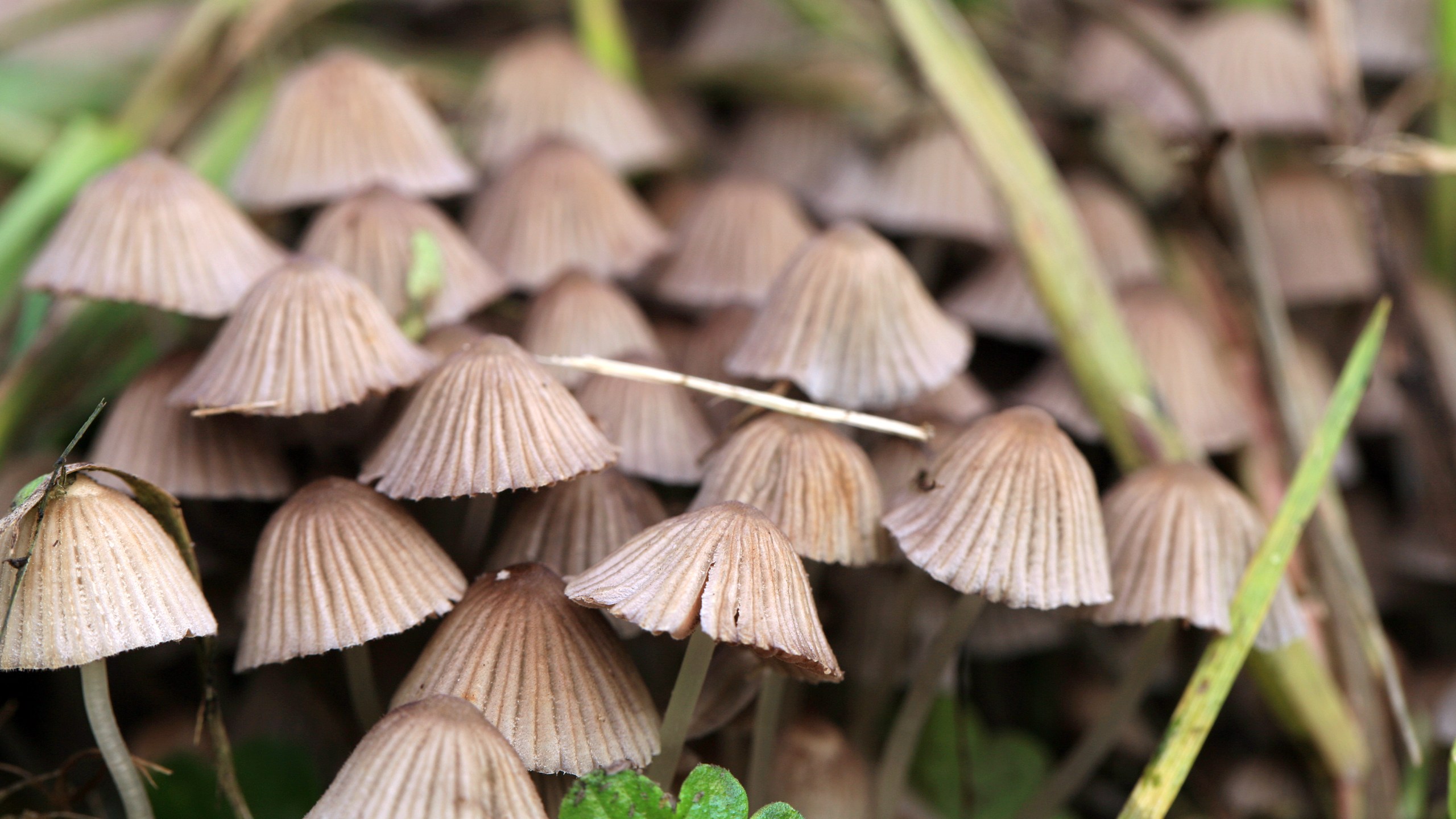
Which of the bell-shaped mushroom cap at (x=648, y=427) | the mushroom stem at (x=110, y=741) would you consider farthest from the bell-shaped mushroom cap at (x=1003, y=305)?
the mushroom stem at (x=110, y=741)

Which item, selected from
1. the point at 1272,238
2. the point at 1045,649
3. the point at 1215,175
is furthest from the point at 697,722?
the point at 1272,238

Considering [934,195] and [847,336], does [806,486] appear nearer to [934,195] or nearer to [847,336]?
[847,336]

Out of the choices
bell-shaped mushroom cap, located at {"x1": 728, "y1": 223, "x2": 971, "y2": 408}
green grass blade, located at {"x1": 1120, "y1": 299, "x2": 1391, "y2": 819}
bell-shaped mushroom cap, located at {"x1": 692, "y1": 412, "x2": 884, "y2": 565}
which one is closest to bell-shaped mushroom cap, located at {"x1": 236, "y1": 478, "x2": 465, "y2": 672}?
bell-shaped mushroom cap, located at {"x1": 692, "y1": 412, "x2": 884, "y2": 565}

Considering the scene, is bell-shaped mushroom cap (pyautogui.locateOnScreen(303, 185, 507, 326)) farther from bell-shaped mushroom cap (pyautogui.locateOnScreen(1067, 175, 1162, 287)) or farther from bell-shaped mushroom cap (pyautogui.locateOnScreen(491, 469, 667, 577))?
bell-shaped mushroom cap (pyautogui.locateOnScreen(1067, 175, 1162, 287))

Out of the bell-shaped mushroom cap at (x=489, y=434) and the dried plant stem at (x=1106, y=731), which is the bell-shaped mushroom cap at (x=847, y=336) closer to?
the bell-shaped mushroom cap at (x=489, y=434)

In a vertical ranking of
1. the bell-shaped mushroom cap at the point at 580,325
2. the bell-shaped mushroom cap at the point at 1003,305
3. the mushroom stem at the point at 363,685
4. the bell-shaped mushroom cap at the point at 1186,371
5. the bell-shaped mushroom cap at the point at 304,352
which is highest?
the bell-shaped mushroom cap at the point at 304,352

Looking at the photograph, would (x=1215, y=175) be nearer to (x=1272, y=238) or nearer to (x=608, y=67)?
(x=1272, y=238)
